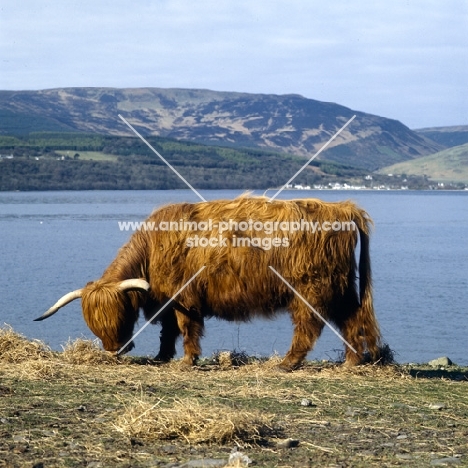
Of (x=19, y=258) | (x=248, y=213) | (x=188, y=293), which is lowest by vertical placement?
(x=19, y=258)

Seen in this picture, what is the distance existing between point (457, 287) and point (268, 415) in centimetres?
2490

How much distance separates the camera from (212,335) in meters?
18.4

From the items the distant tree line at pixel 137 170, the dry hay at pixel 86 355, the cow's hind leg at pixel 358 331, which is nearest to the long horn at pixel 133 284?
the dry hay at pixel 86 355

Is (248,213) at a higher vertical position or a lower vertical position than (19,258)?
higher

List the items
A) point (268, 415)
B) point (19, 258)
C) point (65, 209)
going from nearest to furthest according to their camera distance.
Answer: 1. point (268, 415)
2. point (19, 258)
3. point (65, 209)

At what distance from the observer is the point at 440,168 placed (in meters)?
188

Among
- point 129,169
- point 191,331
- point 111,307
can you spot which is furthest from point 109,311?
point 129,169

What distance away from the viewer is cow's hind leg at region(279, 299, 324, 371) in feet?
31.6

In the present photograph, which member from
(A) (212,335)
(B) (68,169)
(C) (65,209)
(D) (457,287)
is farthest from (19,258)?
(B) (68,169)

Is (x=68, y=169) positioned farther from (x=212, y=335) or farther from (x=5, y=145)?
(x=212, y=335)

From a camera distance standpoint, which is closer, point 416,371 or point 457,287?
point 416,371

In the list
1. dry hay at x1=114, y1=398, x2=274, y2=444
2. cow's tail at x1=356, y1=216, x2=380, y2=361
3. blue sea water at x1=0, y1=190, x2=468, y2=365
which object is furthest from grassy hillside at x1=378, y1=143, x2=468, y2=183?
dry hay at x1=114, y1=398, x2=274, y2=444

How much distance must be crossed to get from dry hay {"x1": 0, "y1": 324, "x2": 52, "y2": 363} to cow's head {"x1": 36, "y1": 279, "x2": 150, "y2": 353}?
643mm

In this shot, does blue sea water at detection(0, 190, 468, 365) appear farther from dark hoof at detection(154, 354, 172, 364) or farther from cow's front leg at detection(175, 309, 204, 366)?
cow's front leg at detection(175, 309, 204, 366)
